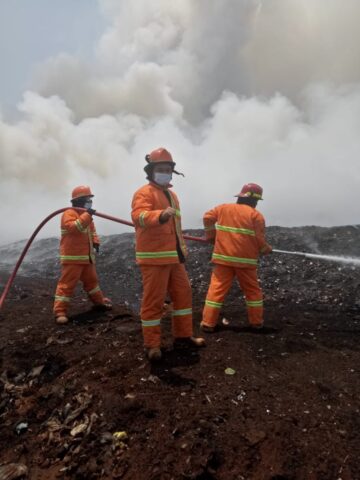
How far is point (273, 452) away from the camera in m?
2.90

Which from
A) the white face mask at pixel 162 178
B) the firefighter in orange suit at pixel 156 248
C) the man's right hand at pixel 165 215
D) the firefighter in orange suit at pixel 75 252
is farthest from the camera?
the firefighter in orange suit at pixel 75 252

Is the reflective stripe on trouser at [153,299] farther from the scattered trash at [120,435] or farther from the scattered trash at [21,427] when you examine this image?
the scattered trash at [21,427]

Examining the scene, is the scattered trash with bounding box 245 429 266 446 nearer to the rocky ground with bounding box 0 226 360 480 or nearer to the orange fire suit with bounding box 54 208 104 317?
the rocky ground with bounding box 0 226 360 480

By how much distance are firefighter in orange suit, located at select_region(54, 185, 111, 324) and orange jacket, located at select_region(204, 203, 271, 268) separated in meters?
2.08

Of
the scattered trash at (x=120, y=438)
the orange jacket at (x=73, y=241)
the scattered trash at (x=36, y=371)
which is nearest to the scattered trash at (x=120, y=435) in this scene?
the scattered trash at (x=120, y=438)

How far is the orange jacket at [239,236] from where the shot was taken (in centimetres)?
546

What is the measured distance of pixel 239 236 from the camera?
18.1 ft

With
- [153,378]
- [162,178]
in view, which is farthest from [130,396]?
[162,178]

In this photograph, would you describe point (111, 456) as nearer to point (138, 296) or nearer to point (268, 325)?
point (268, 325)

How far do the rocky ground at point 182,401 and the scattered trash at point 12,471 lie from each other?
10 mm

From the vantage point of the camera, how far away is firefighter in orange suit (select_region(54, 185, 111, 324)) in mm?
6188

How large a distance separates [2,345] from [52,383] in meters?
1.55

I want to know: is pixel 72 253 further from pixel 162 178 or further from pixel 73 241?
pixel 162 178

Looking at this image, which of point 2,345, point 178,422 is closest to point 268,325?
point 178,422
